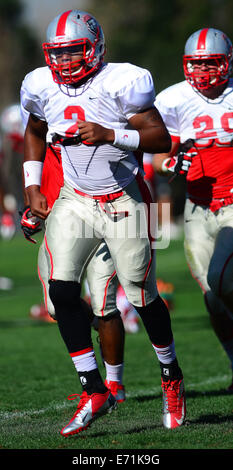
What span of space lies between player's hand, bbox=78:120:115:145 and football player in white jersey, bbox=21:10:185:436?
0.06 meters

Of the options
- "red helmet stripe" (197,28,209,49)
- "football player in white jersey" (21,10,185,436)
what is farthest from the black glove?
"football player in white jersey" (21,10,185,436)

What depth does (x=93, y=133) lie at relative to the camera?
365cm

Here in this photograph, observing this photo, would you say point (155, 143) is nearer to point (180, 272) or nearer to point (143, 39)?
point (180, 272)

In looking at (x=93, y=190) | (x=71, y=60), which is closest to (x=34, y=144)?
(x=93, y=190)

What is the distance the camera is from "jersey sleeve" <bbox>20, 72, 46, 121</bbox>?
401 centimetres

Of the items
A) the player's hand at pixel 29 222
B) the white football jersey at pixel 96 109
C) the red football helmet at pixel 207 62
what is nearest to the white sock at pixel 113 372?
the player's hand at pixel 29 222

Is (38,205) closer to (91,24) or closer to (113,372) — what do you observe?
(91,24)

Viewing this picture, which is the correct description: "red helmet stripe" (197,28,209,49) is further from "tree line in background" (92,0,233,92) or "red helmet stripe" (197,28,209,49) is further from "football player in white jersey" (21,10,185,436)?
"tree line in background" (92,0,233,92)

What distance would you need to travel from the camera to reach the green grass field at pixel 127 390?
3707mm

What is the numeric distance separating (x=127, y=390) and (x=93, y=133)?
215 cm

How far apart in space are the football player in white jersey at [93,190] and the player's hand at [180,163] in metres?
0.70

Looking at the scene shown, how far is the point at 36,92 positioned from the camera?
399 cm

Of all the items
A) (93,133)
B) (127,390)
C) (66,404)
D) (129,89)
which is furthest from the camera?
(127,390)
